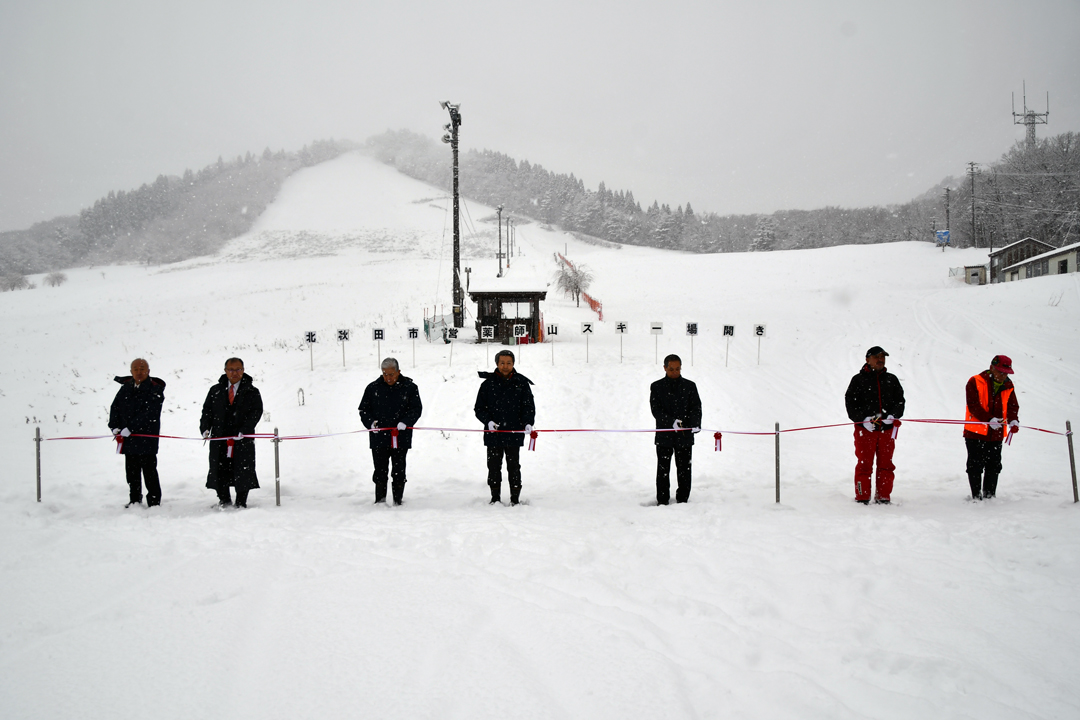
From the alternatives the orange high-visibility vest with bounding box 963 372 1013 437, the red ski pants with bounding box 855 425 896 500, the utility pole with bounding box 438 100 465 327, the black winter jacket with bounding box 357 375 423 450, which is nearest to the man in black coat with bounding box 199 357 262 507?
the black winter jacket with bounding box 357 375 423 450

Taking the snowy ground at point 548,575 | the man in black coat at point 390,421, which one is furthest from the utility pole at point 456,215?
the man in black coat at point 390,421

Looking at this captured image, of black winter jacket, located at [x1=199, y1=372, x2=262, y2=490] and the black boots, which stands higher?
black winter jacket, located at [x1=199, y1=372, x2=262, y2=490]

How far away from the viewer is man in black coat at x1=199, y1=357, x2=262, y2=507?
7645 millimetres

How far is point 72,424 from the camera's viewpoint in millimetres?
12961

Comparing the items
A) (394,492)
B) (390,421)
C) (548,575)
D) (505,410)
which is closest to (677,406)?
(505,410)

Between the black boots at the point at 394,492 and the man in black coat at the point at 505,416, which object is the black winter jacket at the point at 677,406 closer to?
the man in black coat at the point at 505,416

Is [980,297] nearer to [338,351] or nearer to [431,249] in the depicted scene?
[338,351]

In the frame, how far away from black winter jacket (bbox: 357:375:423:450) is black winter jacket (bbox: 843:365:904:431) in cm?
594

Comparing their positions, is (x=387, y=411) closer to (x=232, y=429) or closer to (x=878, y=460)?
(x=232, y=429)

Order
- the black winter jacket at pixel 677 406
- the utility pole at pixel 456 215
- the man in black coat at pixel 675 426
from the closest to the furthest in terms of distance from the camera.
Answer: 1. the man in black coat at pixel 675 426
2. the black winter jacket at pixel 677 406
3. the utility pole at pixel 456 215

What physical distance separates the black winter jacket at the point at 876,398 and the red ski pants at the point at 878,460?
154 millimetres

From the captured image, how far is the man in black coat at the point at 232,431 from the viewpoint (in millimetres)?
7645

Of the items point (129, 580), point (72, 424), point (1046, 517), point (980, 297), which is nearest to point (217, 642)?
point (129, 580)

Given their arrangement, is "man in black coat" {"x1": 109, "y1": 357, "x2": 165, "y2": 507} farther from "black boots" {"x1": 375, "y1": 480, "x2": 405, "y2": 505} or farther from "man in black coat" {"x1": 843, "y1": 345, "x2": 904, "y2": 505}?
"man in black coat" {"x1": 843, "y1": 345, "x2": 904, "y2": 505}
